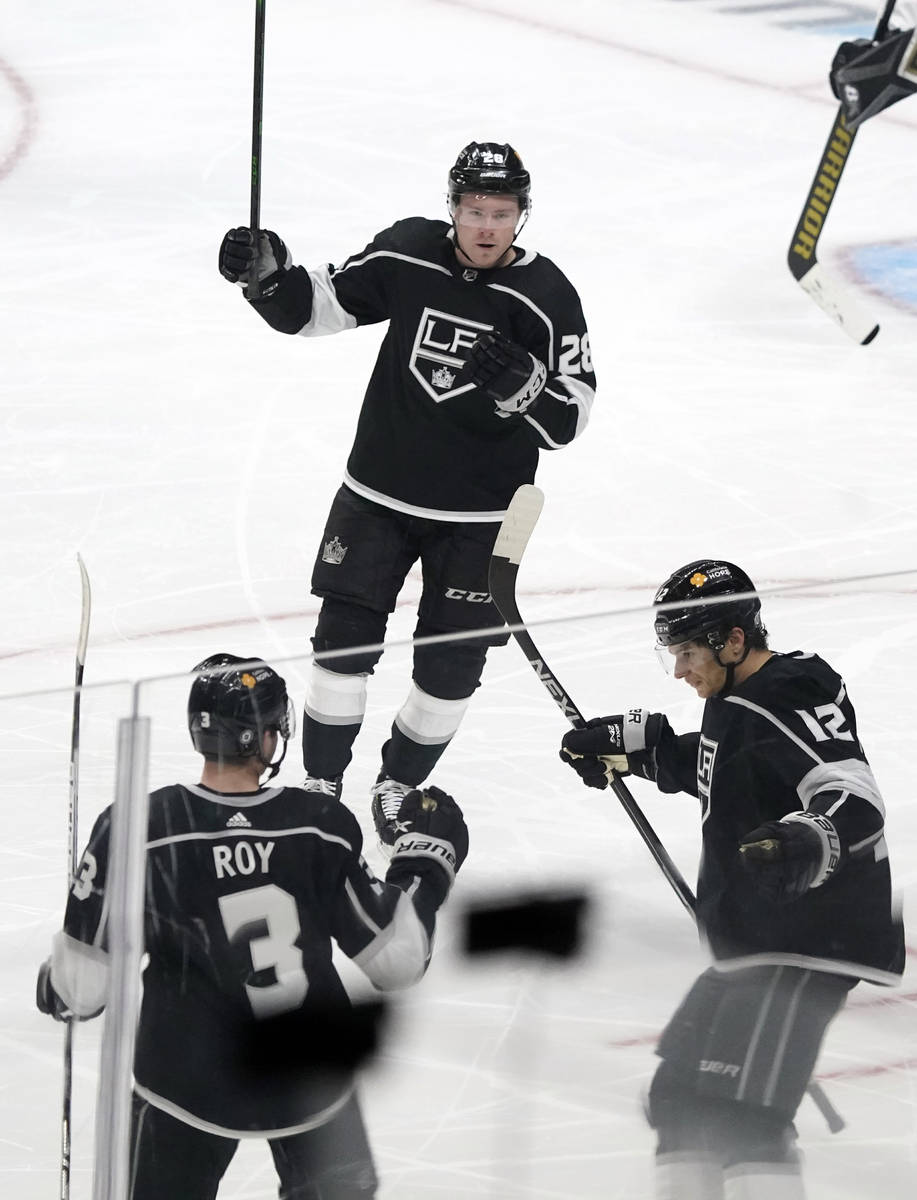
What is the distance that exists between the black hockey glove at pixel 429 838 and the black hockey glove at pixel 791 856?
29 centimetres

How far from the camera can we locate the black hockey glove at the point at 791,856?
73.3 inches

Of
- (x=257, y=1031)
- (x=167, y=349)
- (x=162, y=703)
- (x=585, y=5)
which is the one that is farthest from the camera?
(x=585, y=5)

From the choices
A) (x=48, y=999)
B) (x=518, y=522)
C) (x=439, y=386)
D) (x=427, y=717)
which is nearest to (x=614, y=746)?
(x=427, y=717)

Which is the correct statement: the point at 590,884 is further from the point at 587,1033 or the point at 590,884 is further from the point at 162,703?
the point at 162,703

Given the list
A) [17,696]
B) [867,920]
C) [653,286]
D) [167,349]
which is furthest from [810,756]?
[653,286]

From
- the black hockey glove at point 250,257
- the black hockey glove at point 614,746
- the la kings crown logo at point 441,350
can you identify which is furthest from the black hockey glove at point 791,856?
the black hockey glove at point 250,257

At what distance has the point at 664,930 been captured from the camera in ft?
5.88

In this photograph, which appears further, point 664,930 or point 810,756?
point 810,756

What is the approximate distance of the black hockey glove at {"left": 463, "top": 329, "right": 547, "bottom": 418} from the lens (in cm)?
286

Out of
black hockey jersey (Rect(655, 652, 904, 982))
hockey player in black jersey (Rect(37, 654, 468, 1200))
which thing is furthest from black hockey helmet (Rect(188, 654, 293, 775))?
black hockey jersey (Rect(655, 652, 904, 982))

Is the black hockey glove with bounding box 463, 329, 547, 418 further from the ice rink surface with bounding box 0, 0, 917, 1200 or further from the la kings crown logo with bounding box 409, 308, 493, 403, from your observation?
the ice rink surface with bounding box 0, 0, 917, 1200

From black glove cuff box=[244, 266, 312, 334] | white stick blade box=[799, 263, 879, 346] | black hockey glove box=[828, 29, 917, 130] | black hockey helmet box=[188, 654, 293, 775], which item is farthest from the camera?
white stick blade box=[799, 263, 879, 346]

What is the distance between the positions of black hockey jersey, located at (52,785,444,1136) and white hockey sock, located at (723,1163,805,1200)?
36cm

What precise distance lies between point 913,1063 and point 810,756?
1.07 feet
